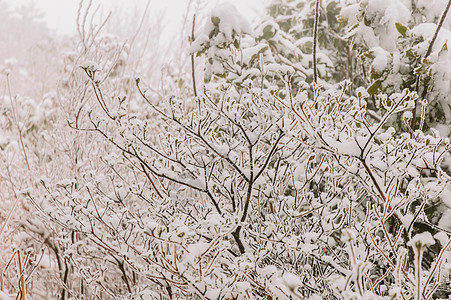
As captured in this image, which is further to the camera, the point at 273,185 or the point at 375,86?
the point at 375,86

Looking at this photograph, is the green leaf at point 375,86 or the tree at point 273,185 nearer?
the tree at point 273,185

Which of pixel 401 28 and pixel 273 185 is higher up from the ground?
pixel 401 28

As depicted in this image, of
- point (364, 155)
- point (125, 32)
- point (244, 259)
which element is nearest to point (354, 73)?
point (364, 155)

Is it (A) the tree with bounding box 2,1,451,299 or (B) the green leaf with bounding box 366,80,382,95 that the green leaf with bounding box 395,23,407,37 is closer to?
(A) the tree with bounding box 2,1,451,299

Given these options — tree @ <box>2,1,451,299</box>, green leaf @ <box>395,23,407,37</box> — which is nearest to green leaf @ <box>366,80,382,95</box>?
A: tree @ <box>2,1,451,299</box>

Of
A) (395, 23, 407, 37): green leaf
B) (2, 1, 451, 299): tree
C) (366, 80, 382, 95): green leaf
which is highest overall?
(395, 23, 407, 37): green leaf

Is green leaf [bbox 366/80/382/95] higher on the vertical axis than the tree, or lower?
higher

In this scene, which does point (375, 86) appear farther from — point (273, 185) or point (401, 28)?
point (273, 185)

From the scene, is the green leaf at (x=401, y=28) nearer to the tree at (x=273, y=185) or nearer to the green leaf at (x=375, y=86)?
the tree at (x=273, y=185)

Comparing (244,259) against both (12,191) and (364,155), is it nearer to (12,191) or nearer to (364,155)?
(364,155)

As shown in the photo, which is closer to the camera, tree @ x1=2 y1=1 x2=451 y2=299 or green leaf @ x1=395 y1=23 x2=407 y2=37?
tree @ x1=2 y1=1 x2=451 y2=299

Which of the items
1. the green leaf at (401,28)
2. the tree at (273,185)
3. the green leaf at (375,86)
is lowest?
the tree at (273,185)

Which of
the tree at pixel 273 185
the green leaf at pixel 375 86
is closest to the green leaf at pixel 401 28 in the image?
the tree at pixel 273 185

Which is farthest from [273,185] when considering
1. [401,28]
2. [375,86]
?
[401,28]
